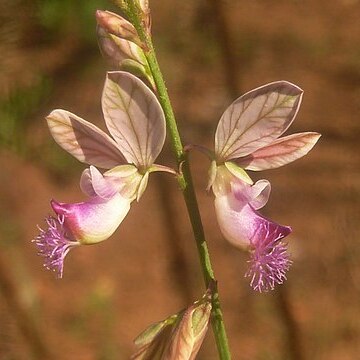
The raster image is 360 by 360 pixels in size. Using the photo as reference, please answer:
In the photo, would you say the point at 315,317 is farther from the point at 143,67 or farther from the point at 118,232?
the point at 143,67

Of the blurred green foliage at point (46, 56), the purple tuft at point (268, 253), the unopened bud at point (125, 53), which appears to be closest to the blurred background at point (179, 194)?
the blurred green foliage at point (46, 56)

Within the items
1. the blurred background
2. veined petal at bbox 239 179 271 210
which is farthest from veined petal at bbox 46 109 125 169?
the blurred background

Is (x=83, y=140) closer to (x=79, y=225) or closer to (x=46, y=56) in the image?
(x=79, y=225)

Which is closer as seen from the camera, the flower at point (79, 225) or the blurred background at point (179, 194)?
the flower at point (79, 225)

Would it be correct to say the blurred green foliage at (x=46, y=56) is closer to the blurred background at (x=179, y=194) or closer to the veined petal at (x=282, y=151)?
the blurred background at (x=179, y=194)

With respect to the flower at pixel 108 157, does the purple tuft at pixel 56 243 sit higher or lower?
lower

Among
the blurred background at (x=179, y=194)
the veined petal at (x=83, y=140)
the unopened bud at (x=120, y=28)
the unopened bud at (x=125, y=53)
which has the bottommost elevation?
the blurred background at (x=179, y=194)
